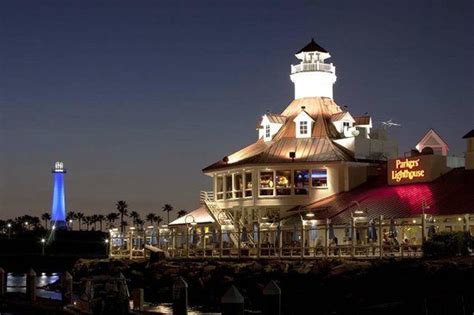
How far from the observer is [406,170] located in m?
61.2

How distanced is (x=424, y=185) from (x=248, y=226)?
47.7ft

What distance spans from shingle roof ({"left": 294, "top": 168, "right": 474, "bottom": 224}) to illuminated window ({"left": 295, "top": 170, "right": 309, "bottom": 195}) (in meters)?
2.43

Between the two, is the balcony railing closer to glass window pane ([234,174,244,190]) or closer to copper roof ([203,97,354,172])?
copper roof ([203,97,354,172])

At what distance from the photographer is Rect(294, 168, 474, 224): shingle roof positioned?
53719mm

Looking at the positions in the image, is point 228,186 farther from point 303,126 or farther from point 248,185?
point 303,126

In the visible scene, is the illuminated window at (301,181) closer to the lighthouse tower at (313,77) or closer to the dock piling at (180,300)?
the lighthouse tower at (313,77)

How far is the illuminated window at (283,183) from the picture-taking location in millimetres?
66938

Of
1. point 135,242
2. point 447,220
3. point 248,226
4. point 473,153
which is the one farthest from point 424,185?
point 135,242

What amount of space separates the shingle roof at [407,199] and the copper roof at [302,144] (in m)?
4.28

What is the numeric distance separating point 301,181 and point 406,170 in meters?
8.97

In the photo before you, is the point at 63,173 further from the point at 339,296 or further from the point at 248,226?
the point at 339,296

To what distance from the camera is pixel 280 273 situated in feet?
158

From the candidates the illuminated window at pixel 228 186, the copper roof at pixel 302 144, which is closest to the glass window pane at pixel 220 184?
the illuminated window at pixel 228 186

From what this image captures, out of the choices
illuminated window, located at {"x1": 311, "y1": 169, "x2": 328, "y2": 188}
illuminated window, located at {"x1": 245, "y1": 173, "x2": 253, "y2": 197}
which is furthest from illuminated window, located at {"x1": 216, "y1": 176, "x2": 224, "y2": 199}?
illuminated window, located at {"x1": 311, "y1": 169, "x2": 328, "y2": 188}
